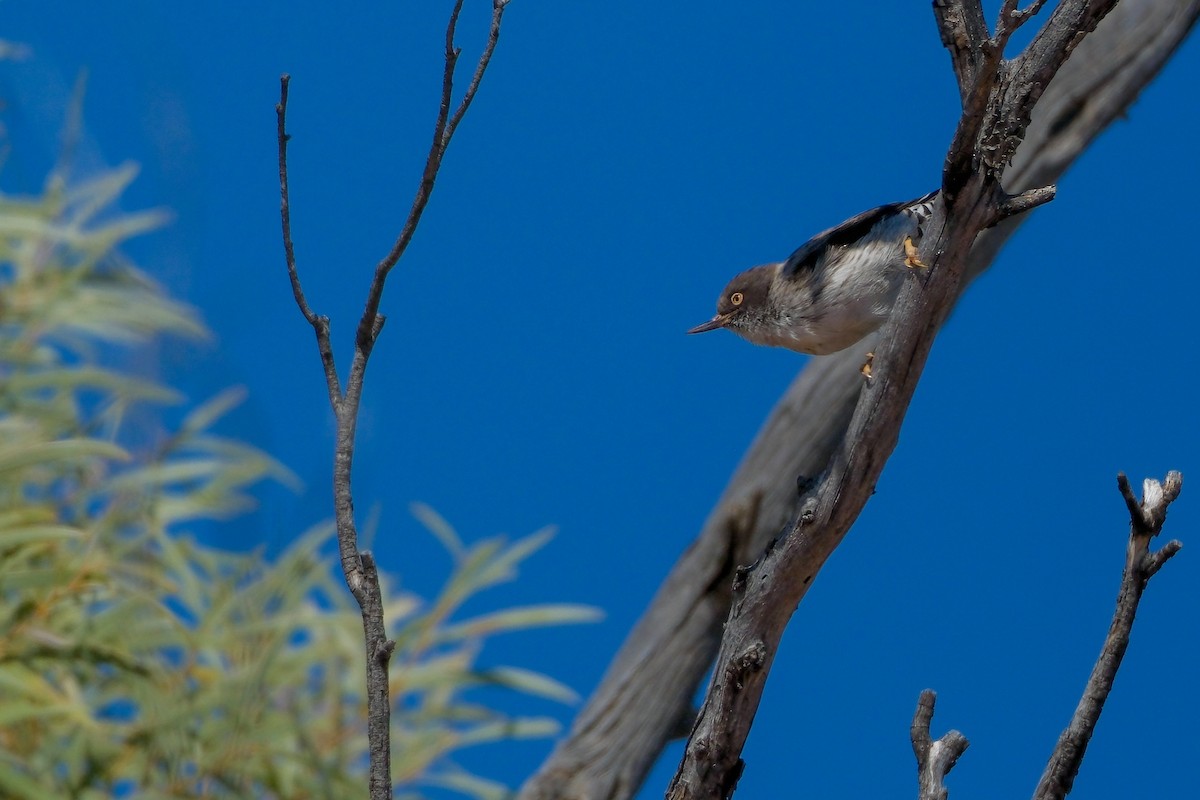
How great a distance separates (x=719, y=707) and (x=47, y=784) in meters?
1.41

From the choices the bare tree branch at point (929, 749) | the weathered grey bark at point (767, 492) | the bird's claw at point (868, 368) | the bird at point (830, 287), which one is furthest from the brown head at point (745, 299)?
the bare tree branch at point (929, 749)

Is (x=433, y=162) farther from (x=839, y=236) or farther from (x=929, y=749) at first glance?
(x=839, y=236)

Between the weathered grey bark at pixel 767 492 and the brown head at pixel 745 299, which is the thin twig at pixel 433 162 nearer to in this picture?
the brown head at pixel 745 299

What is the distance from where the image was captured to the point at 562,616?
2.33 meters

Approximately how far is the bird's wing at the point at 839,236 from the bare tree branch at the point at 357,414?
728 mm

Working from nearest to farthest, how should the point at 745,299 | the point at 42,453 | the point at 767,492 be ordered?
the point at 745,299
the point at 42,453
the point at 767,492

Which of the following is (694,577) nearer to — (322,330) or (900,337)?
(900,337)

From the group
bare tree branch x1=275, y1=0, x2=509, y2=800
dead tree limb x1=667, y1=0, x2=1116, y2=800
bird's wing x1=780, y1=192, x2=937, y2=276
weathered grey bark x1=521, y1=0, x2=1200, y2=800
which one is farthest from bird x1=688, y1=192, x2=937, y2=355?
bare tree branch x1=275, y1=0, x2=509, y2=800

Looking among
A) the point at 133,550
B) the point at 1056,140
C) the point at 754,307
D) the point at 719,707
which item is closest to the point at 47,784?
the point at 133,550

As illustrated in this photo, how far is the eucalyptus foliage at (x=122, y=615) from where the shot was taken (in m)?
1.91

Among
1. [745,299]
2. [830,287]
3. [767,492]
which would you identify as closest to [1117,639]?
[830,287]

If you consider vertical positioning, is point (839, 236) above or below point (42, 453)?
below

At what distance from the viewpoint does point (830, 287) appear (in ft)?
4.88

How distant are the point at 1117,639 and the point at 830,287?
2.42 feet
